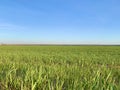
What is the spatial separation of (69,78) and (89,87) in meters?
1.63

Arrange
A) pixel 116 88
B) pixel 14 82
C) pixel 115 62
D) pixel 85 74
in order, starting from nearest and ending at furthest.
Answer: pixel 116 88, pixel 14 82, pixel 85 74, pixel 115 62

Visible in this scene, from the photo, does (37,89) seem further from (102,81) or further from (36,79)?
(102,81)

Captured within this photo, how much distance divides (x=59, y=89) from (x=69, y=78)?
1654 millimetres

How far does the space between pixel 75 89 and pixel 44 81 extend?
1393mm

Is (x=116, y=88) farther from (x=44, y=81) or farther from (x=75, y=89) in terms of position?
(x=44, y=81)

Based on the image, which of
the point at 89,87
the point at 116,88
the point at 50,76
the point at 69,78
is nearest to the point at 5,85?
the point at 50,76

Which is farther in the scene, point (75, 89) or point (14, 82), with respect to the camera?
point (14, 82)

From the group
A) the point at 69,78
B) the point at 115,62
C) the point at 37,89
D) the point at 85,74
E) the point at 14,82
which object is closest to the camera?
the point at 37,89

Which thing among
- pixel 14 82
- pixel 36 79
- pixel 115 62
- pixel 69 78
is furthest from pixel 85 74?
pixel 115 62

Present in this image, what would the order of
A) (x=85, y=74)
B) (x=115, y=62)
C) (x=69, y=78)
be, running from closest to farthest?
(x=69, y=78) → (x=85, y=74) → (x=115, y=62)

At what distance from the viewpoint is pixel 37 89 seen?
481cm

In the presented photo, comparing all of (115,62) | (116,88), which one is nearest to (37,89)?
(116,88)

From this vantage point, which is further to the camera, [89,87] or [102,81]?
[102,81]

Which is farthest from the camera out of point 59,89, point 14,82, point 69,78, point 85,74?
point 85,74
